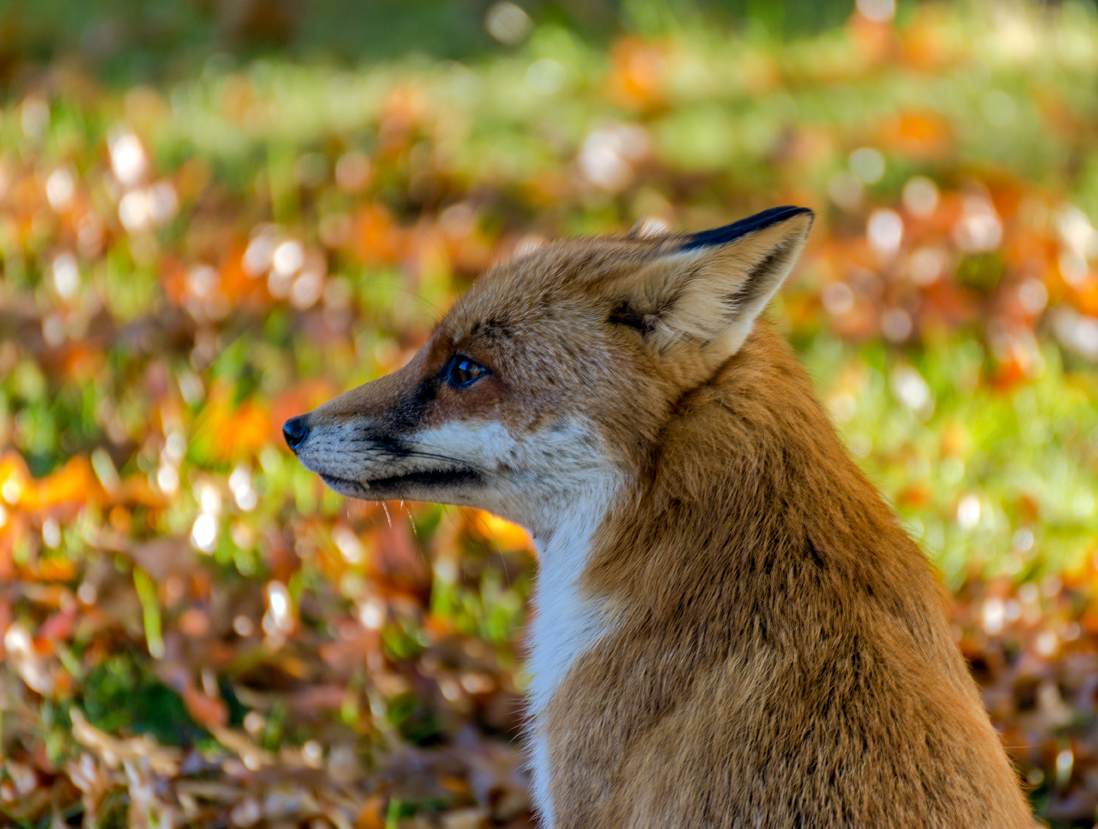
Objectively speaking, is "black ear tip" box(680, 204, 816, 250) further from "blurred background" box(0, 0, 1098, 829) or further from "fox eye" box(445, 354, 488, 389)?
"blurred background" box(0, 0, 1098, 829)

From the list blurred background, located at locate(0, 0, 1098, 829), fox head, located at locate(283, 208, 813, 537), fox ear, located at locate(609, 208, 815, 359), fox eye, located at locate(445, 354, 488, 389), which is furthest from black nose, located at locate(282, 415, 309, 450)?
blurred background, located at locate(0, 0, 1098, 829)

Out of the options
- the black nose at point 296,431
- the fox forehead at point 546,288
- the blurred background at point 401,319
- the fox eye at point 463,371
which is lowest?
the blurred background at point 401,319

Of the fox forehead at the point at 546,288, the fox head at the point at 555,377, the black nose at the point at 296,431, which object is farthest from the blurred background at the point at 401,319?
the black nose at the point at 296,431

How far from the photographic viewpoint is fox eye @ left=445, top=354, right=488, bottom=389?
293 cm

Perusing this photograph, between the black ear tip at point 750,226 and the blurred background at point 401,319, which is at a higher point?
the black ear tip at point 750,226

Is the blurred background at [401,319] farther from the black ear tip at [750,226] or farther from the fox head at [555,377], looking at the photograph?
the black ear tip at [750,226]

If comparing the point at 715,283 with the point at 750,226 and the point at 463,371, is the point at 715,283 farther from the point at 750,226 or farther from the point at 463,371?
the point at 463,371

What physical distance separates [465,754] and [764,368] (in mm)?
1853

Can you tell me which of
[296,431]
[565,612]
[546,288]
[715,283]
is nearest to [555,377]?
[546,288]

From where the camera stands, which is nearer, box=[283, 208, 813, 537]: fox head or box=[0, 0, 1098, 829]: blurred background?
box=[283, 208, 813, 537]: fox head

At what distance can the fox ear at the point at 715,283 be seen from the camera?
2527 millimetres

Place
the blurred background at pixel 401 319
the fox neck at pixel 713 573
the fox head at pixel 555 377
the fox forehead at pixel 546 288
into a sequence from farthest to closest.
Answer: the blurred background at pixel 401 319 < the fox forehead at pixel 546 288 < the fox head at pixel 555 377 < the fox neck at pixel 713 573

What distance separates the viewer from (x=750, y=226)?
2.48 m

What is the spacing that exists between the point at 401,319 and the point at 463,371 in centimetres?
294
